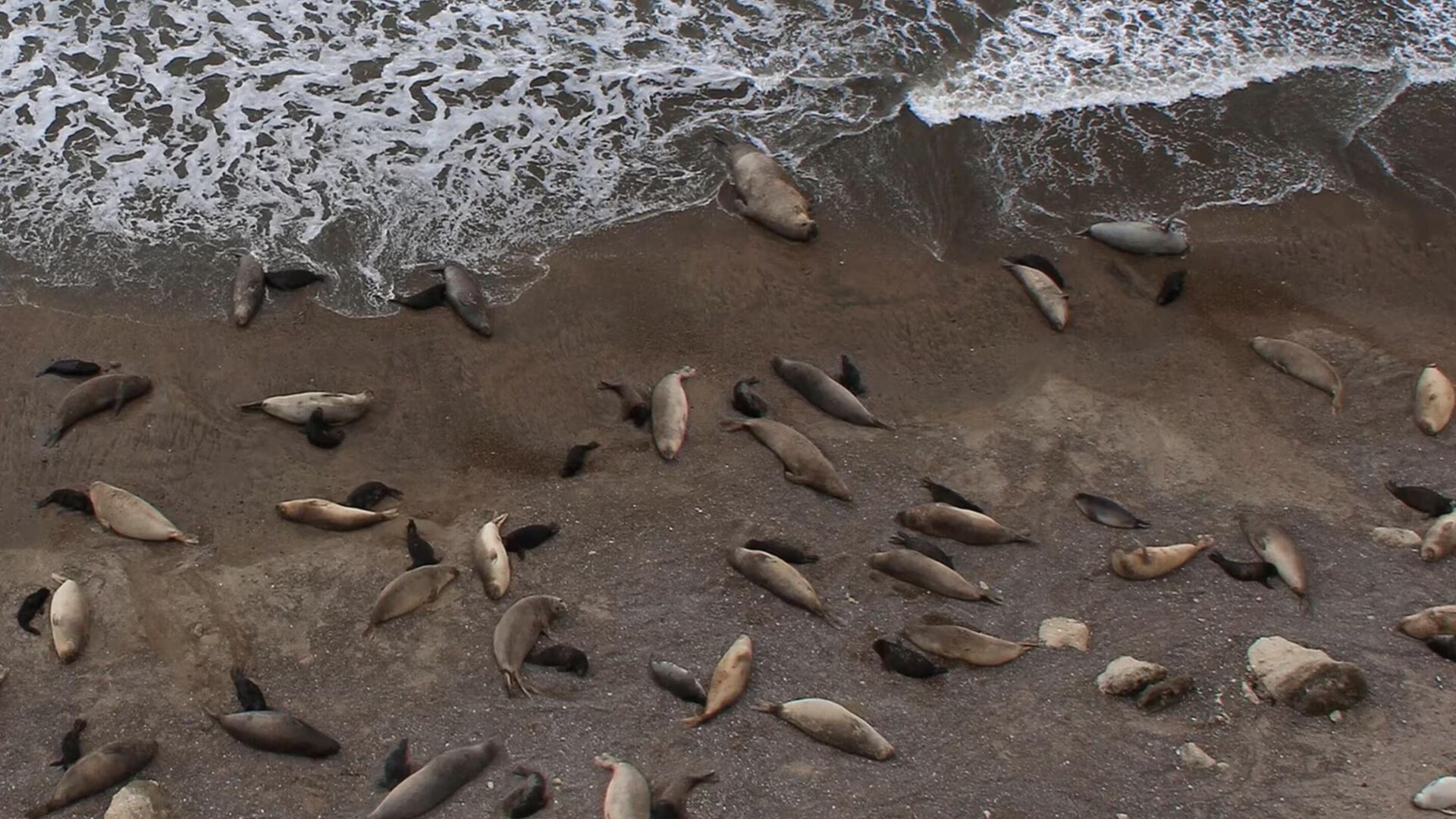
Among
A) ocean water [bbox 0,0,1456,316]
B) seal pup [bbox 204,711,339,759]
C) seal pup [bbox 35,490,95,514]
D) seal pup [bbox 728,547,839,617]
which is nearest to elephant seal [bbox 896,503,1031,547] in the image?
seal pup [bbox 728,547,839,617]

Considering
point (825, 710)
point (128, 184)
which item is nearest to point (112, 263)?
point (128, 184)

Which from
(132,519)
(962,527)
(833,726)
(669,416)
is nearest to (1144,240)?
(962,527)

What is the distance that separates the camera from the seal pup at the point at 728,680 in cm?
528

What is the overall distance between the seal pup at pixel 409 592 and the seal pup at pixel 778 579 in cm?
134

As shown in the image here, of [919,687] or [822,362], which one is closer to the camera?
[919,687]

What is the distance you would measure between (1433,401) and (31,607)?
719 cm

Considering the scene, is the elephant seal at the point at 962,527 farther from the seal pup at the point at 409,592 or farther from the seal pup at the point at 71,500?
the seal pup at the point at 71,500

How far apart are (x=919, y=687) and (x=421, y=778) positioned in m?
2.11

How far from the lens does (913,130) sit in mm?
8453

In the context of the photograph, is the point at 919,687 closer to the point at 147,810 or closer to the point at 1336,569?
the point at 1336,569

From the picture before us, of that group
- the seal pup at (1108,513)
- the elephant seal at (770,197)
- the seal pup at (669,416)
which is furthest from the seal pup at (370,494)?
the seal pup at (1108,513)

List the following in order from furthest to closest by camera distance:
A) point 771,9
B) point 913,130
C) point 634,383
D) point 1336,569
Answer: point 771,9
point 913,130
point 634,383
point 1336,569

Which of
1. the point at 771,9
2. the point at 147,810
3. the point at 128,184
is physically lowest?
the point at 147,810

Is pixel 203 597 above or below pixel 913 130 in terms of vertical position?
below
